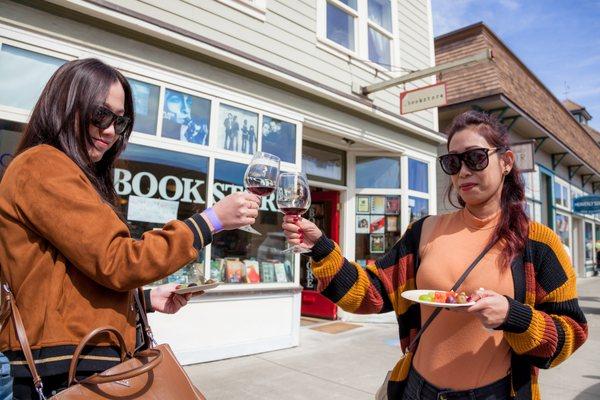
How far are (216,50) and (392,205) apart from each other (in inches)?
187

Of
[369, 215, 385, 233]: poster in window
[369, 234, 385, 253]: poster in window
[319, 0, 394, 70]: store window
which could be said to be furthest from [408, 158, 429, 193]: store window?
[319, 0, 394, 70]: store window

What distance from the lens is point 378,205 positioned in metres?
8.13

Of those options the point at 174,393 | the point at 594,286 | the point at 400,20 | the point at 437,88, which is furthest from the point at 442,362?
the point at 594,286

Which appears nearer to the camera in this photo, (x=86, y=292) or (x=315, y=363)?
(x=86, y=292)

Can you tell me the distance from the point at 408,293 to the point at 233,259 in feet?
13.2

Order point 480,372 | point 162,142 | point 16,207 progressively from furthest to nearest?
point 162,142, point 480,372, point 16,207

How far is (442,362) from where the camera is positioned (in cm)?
159

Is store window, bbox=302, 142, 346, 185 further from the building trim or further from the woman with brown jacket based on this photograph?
the woman with brown jacket

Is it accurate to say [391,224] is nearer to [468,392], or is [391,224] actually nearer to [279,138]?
[279,138]

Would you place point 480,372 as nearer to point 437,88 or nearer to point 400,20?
point 437,88

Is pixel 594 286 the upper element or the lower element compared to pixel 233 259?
lower

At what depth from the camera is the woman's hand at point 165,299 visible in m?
1.80

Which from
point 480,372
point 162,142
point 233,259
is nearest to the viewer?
point 480,372

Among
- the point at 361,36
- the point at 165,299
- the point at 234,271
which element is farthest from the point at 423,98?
the point at 165,299
